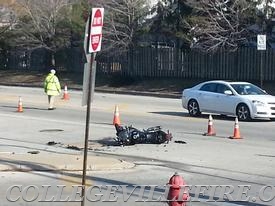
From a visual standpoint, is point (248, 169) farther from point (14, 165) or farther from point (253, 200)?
point (14, 165)

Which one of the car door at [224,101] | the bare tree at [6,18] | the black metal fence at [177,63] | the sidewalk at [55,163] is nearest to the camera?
the sidewalk at [55,163]

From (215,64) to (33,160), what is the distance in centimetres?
3039

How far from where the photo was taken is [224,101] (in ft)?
80.2

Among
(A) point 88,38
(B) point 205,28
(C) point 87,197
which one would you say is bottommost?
(C) point 87,197

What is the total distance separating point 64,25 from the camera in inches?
2084

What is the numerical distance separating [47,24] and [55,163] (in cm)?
4041

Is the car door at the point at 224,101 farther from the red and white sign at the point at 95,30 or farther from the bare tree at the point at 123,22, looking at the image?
the bare tree at the point at 123,22

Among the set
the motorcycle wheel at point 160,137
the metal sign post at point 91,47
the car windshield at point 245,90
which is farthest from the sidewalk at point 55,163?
the car windshield at point 245,90

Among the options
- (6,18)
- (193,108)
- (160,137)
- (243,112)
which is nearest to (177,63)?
(6,18)

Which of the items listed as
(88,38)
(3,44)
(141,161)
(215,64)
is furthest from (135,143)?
(3,44)

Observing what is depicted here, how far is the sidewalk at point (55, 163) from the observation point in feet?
43.7

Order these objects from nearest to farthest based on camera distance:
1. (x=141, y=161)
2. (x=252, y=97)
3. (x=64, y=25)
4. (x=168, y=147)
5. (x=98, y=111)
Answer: (x=141, y=161) → (x=168, y=147) → (x=252, y=97) → (x=98, y=111) → (x=64, y=25)

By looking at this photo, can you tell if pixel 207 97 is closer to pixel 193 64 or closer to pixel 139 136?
pixel 139 136

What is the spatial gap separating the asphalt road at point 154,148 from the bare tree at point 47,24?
24.2m
